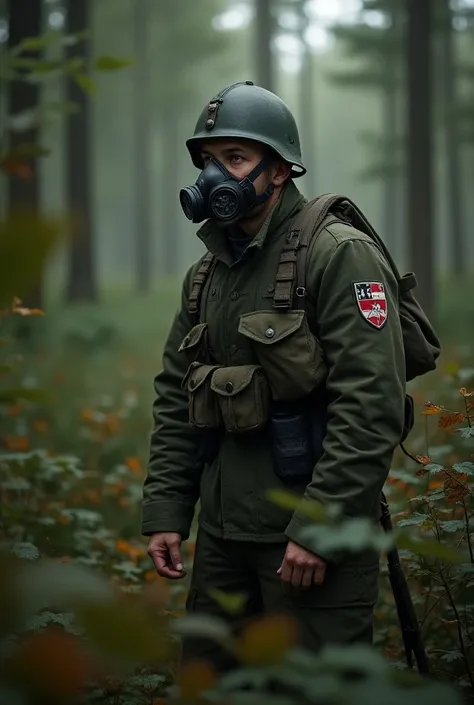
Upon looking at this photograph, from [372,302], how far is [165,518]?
1.32 meters

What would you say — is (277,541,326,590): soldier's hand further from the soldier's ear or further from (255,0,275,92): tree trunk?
(255,0,275,92): tree trunk

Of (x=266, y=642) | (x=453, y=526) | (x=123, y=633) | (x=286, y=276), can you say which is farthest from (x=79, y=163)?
(x=123, y=633)

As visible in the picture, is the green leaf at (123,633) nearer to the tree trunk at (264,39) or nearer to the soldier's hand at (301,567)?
the soldier's hand at (301,567)

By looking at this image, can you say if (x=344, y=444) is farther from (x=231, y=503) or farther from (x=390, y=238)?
(x=390, y=238)

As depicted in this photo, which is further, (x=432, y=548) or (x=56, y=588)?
(x=432, y=548)

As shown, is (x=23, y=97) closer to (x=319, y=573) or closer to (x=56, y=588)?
(x=319, y=573)

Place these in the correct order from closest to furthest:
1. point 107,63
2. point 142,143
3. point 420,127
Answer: point 107,63 < point 420,127 < point 142,143

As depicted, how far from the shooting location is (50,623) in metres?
3.47

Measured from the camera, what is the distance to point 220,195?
317 cm

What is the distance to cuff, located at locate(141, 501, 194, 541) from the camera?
345 centimetres

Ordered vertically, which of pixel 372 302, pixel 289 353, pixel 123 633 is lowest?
pixel 123 633

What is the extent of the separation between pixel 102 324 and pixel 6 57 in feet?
36.4

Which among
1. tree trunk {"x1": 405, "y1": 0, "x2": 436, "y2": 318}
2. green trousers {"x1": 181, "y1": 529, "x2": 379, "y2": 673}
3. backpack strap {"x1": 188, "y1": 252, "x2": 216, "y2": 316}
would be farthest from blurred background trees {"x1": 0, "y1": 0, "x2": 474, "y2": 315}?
green trousers {"x1": 181, "y1": 529, "x2": 379, "y2": 673}

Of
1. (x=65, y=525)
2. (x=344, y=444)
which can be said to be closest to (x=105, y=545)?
(x=65, y=525)
